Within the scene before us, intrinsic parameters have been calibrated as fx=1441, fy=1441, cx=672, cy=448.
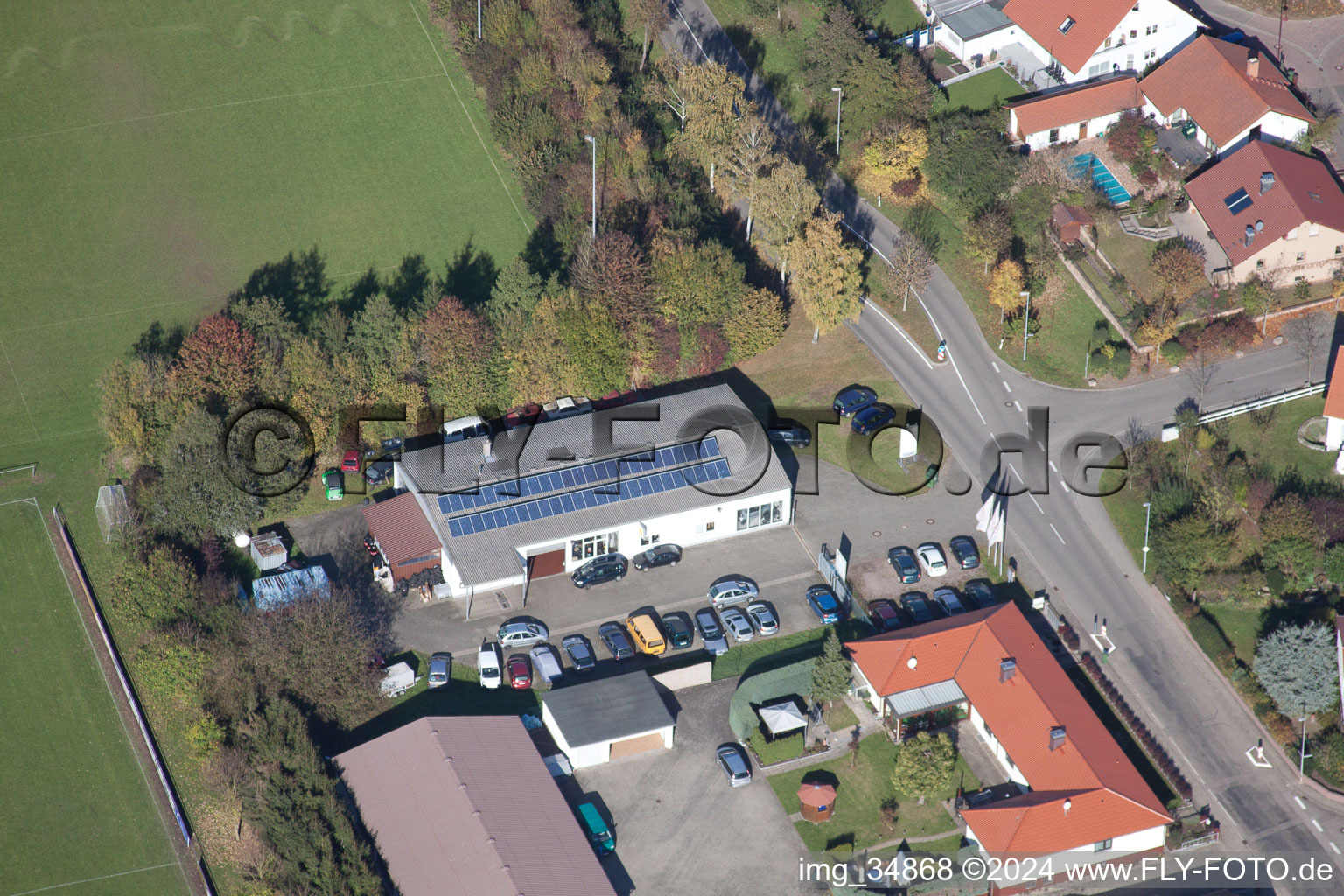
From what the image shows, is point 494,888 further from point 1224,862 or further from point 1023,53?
point 1023,53

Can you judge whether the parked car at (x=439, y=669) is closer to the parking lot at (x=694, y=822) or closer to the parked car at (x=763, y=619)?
the parking lot at (x=694, y=822)

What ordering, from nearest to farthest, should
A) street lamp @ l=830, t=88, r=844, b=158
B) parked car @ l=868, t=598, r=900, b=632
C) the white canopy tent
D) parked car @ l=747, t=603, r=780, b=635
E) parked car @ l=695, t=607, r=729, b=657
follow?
the white canopy tent → parked car @ l=695, t=607, r=729, b=657 → parked car @ l=747, t=603, r=780, b=635 → parked car @ l=868, t=598, r=900, b=632 → street lamp @ l=830, t=88, r=844, b=158

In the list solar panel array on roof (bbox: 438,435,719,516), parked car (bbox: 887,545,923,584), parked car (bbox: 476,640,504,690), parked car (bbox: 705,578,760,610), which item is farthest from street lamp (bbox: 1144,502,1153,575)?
parked car (bbox: 476,640,504,690)

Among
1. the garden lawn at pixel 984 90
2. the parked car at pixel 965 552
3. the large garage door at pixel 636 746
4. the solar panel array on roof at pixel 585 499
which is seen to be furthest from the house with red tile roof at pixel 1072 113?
the large garage door at pixel 636 746

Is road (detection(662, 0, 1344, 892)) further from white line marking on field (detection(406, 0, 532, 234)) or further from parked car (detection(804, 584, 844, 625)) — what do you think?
white line marking on field (detection(406, 0, 532, 234))

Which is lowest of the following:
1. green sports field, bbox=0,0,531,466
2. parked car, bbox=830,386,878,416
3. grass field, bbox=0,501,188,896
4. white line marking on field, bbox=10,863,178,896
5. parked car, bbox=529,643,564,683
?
white line marking on field, bbox=10,863,178,896

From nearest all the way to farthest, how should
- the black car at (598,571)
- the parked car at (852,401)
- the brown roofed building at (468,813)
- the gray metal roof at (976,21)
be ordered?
the brown roofed building at (468,813) → the black car at (598,571) → the parked car at (852,401) → the gray metal roof at (976,21)
